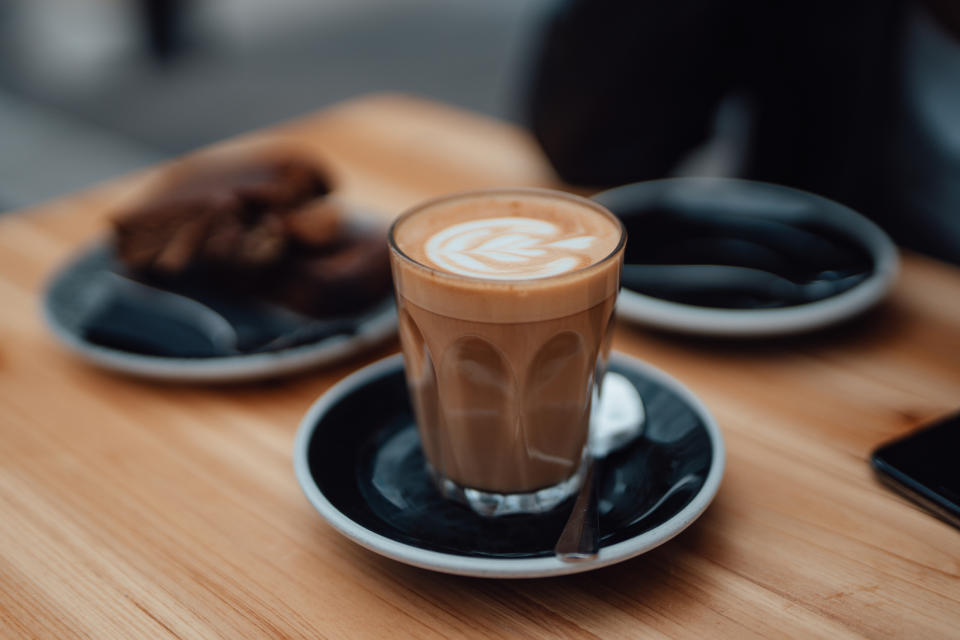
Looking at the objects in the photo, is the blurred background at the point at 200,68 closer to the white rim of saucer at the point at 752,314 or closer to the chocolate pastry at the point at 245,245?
the chocolate pastry at the point at 245,245

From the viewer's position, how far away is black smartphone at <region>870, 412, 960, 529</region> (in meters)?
0.54

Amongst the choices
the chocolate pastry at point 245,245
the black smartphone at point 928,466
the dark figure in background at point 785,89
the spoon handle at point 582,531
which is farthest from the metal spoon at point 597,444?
the dark figure in background at point 785,89

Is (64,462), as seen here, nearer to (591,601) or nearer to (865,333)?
(591,601)

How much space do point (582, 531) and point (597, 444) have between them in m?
0.11

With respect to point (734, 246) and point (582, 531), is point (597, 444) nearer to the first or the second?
point (582, 531)

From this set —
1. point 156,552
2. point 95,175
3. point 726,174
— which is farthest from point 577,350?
point 95,175

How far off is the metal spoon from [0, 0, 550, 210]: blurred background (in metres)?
1.88

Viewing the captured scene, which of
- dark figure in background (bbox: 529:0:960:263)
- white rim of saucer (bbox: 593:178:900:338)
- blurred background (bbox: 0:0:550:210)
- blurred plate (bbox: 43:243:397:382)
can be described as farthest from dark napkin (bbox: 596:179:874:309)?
blurred background (bbox: 0:0:550:210)

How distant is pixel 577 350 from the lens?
53 cm

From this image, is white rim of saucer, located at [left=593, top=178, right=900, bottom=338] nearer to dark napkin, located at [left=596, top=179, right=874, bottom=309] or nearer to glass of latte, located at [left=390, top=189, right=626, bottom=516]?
dark napkin, located at [left=596, top=179, right=874, bottom=309]

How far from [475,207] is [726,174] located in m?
0.85

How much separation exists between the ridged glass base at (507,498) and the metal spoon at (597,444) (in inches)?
0.4

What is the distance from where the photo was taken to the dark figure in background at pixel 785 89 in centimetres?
99

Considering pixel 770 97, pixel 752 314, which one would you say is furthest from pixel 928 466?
pixel 770 97
